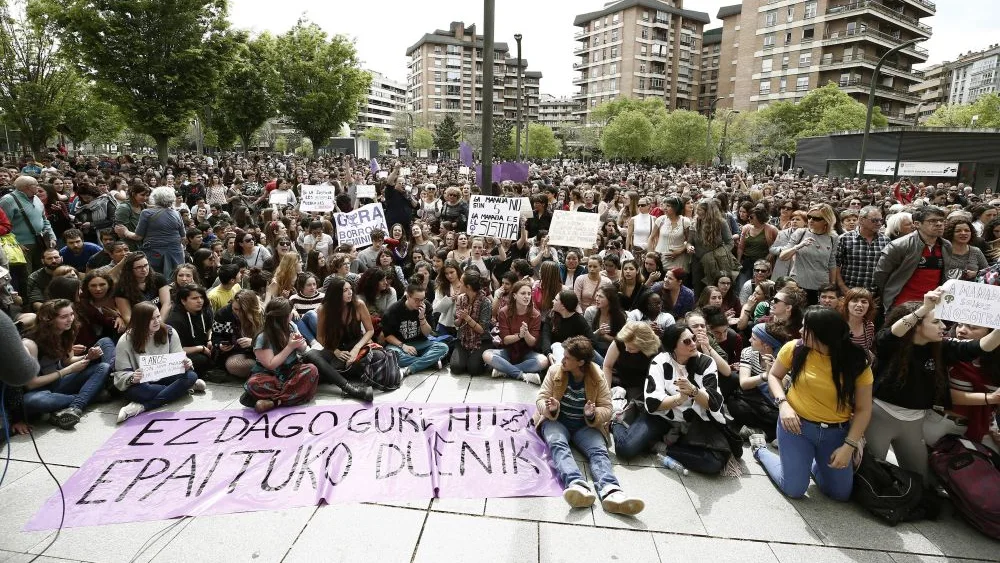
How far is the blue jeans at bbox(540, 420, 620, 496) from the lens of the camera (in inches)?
169

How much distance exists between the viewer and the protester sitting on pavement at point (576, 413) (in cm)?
445

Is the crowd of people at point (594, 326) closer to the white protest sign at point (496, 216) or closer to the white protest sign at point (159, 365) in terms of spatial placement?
the white protest sign at point (159, 365)

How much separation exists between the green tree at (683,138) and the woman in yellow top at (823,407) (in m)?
56.4

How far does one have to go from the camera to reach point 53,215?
32.5 ft

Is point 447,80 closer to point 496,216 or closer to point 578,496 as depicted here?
point 496,216

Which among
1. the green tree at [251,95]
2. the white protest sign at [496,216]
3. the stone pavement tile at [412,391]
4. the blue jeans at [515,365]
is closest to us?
the stone pavement tile at [412,391]

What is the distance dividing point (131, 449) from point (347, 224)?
5.46 m

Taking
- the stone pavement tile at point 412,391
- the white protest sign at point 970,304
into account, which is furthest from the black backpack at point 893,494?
the stone pavement tile at point 412,391

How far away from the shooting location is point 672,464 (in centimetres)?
470

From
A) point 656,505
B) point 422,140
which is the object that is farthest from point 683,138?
point 656,505

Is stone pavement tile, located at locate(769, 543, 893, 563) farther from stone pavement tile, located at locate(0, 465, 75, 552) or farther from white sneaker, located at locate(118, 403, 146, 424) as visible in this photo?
white sneaker, located at locate(118, 403, 146, 424)

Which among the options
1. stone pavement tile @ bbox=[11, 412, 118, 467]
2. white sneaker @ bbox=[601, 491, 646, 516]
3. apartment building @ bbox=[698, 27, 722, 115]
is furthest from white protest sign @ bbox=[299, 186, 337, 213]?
apartment building @ bbox=[698, 27, 722, 115]

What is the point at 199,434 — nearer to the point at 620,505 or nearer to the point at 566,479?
the point at 566,479

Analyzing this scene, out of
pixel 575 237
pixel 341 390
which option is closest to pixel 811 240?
pixel 575 237
